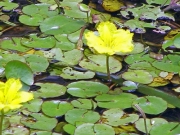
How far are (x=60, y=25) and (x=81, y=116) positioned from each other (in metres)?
0.62

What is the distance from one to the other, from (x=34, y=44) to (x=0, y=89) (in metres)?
0.62

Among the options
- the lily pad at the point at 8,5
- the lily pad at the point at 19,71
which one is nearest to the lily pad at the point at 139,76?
the lily pad at the point at 19,71

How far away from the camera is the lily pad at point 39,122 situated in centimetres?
131

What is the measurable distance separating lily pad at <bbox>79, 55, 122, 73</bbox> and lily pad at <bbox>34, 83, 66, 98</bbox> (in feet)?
0.54

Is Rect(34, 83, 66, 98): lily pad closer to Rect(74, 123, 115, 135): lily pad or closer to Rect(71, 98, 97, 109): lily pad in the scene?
Rect(71, 98, 97, 109): lily pad

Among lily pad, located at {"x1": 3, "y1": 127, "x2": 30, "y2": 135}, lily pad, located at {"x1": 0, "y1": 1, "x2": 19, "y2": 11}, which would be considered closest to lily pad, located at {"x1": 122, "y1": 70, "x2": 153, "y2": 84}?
lily pad, located at {"x1": 3, "y1": 127, "x2": 30, "y2": 135}

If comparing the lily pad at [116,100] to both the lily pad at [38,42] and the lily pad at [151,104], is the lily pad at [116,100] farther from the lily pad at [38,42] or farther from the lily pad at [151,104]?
the lily pad at [38,42]

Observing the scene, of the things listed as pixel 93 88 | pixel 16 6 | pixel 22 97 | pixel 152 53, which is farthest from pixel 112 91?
pixel 16 6

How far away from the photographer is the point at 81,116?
1.37 metres

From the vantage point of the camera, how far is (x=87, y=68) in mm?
1615

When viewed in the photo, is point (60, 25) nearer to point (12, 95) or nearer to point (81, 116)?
point (81, 116)

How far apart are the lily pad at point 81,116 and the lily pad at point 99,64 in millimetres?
257

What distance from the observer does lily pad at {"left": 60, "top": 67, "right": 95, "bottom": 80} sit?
1.56 m

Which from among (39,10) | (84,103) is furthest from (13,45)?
(84,103)
